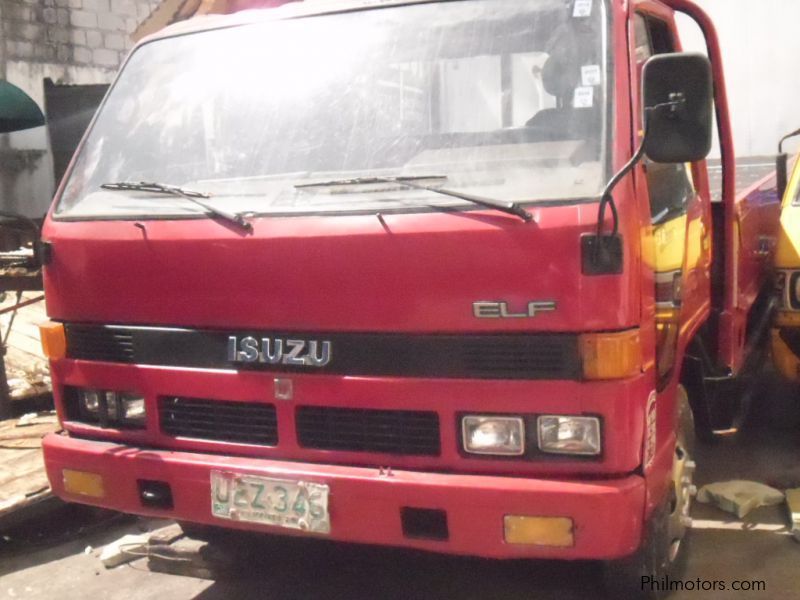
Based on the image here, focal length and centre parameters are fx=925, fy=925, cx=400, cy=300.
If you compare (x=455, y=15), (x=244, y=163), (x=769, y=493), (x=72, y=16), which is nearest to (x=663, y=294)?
(x=455, y=15)

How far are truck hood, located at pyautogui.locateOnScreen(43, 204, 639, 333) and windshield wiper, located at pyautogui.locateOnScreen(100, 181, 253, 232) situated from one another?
39 millimetres

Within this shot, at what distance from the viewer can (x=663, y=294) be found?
2.91 metres

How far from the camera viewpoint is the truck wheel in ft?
9.81

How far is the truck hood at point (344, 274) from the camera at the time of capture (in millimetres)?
2508

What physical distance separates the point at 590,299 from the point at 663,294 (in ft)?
1.70

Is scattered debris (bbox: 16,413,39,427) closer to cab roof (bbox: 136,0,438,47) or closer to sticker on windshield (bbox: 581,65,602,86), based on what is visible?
cab roof (bbox: 136,0,438,47)

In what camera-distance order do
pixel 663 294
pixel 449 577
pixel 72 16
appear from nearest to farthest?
pixel 663 294
pixel 449 577
pixel 72 16

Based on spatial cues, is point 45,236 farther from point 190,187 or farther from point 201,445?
point 201,445

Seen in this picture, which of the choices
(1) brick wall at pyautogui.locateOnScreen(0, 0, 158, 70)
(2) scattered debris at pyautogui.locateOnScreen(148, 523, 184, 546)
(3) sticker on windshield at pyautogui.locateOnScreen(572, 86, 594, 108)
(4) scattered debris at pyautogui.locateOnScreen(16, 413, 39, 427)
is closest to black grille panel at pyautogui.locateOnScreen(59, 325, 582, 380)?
(3) sticker on windshield at pyautogui.locateOnScreen(572, 86, 594, 108)

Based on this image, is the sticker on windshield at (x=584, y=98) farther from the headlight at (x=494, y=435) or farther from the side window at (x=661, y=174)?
the headlight at (x=494, y=435)

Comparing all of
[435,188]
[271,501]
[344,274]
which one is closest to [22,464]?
[271,501]

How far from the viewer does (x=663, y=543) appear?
A: 123 inches

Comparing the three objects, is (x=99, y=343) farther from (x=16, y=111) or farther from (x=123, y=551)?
(x=16, y=111)

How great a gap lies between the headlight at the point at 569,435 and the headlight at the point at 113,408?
1345 millimetres
